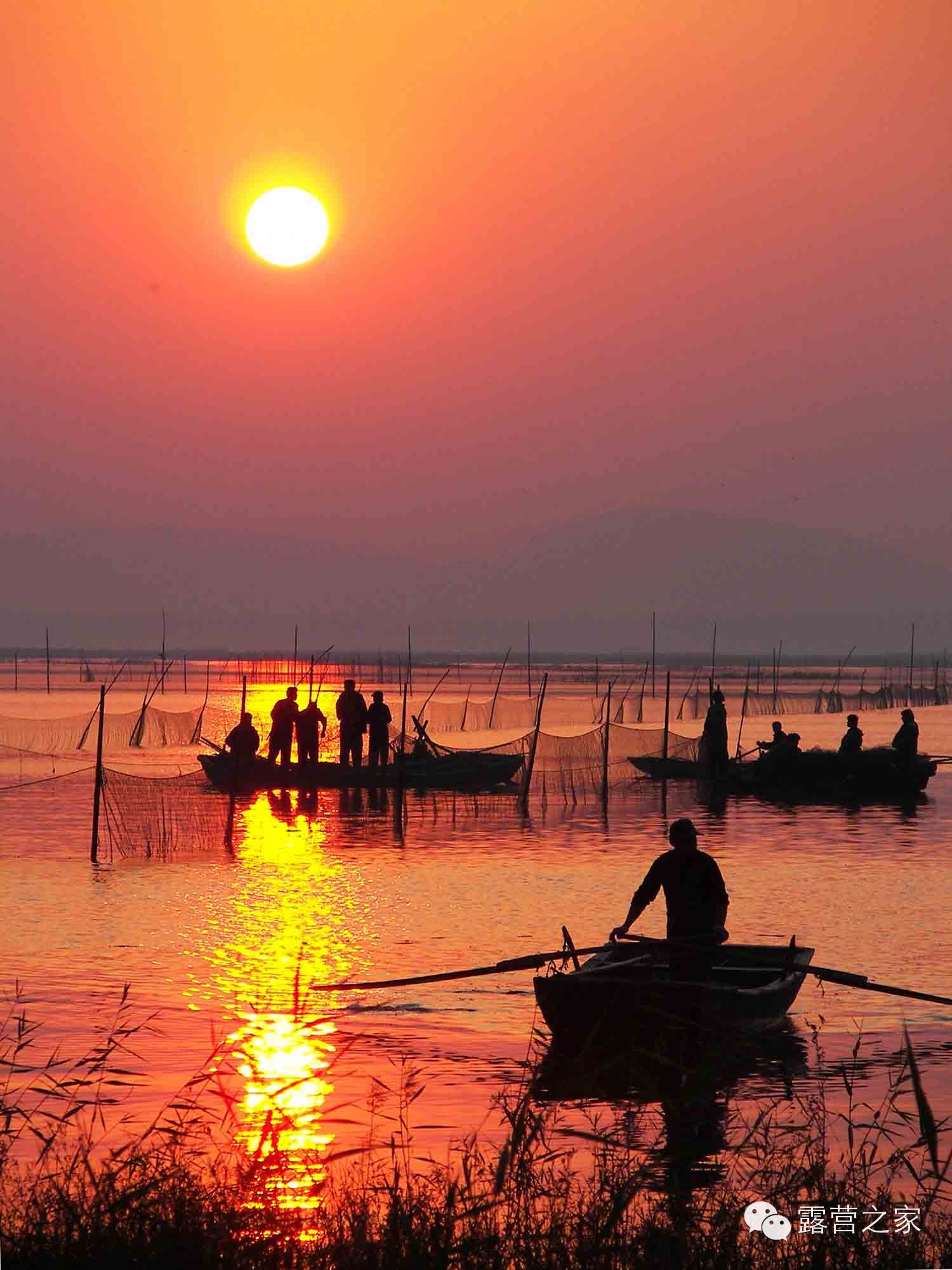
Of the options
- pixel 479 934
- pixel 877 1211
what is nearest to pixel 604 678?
pixel 479 934

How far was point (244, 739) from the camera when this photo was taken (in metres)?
30.7

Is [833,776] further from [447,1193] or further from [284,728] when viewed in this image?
[447,1193]

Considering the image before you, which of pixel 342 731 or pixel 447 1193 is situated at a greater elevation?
pixel 342 731

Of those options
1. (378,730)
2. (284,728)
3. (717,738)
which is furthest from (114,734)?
(717,738)

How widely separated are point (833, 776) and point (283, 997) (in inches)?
868

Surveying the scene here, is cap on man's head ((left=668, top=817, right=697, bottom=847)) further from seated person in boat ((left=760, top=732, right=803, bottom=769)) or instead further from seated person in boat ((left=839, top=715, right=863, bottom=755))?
seated person in boat ((left=760, top=732, right=803, bottom=769))

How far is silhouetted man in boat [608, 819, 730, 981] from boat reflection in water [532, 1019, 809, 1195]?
488 mm

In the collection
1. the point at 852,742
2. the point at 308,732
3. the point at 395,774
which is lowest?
the point at 395,774

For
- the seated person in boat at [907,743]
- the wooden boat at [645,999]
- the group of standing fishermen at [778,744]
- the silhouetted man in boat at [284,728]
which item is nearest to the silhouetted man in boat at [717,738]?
the group of standing fishermen at [778,744]

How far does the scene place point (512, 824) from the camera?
28750 millimetres

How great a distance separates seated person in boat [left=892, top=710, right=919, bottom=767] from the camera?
3316 cm

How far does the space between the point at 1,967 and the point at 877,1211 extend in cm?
963

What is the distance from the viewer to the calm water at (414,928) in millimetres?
11664

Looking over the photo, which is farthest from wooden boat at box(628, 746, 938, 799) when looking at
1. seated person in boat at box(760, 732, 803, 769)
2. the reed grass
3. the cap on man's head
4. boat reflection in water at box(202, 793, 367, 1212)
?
the reed grass
